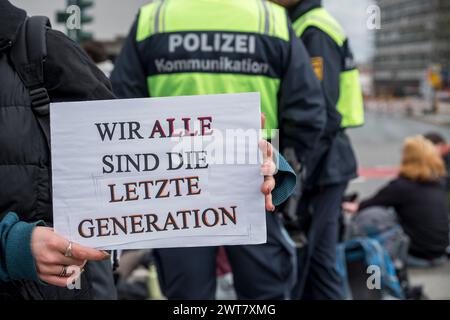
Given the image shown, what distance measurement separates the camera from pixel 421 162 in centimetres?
468

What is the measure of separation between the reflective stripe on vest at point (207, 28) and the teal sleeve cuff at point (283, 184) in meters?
0.83

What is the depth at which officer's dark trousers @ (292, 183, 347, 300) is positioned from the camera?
318 cm

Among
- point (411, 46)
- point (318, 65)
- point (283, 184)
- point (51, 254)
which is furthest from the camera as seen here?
point (411, 46)

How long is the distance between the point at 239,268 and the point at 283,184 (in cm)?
107

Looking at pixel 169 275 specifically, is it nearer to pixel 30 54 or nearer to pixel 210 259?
pixel 210 259

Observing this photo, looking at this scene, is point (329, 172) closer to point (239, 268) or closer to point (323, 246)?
point (323, 246)

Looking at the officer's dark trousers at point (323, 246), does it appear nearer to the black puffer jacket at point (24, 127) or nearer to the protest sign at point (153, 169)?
the protest sign at point (153, 169)

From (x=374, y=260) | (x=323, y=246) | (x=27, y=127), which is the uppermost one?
(x=27, y=127)

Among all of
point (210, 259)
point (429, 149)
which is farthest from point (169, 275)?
point (429, 149)

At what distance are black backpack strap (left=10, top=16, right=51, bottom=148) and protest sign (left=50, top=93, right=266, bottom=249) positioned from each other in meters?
0.05

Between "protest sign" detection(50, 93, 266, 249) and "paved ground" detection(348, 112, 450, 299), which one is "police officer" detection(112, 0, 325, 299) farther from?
"paved ground" detection(348, 112, 450, 299)

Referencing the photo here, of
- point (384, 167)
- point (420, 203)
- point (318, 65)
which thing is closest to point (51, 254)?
point (318, 65)

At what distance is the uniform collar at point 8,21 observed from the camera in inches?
54.7

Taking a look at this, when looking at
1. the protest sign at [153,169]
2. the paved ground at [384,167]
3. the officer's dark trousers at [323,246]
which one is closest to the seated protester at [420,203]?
the paved ground at [384,167]
